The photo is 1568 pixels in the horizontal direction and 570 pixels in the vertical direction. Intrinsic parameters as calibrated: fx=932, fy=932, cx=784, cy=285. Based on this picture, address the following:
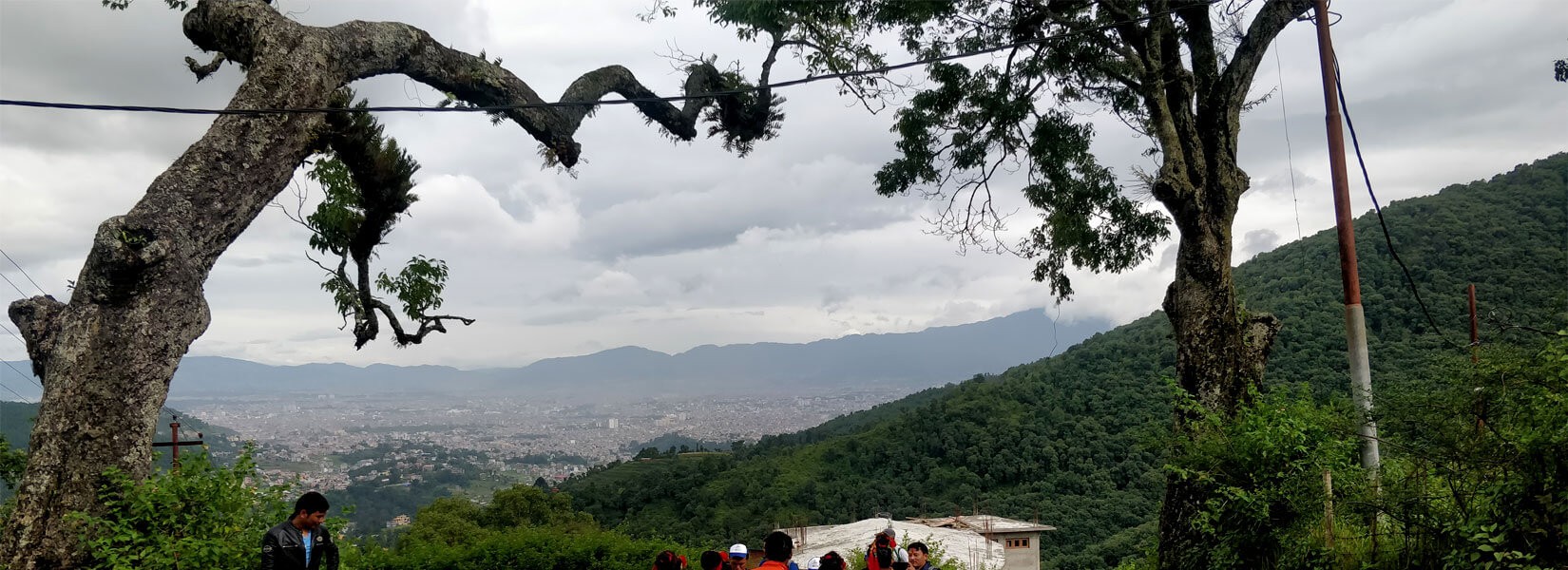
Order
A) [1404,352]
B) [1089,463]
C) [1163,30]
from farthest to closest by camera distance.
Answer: [1089,463] < [1404,352] < [1163,30]

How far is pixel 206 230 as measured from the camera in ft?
24.2

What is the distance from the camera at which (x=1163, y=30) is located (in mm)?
10836

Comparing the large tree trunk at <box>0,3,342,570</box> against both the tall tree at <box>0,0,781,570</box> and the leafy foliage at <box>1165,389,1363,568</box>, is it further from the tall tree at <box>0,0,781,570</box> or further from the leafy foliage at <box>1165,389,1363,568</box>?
the leafy foliage at <box>1165,389,1363,568</box>

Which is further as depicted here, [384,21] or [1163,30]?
[1163,30]

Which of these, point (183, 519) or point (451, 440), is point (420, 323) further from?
point (451, 440)

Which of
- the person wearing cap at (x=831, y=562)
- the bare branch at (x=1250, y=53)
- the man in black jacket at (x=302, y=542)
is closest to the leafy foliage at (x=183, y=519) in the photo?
the man in black jacket at (x=302, y=542)

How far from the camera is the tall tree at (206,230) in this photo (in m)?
6.60

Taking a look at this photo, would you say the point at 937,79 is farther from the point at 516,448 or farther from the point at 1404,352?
the point at 516,448

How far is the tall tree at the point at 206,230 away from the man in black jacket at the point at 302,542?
6.80 feet

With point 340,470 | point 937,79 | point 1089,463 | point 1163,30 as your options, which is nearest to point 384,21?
point 937,79

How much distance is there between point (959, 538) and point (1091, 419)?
1950 centimetres

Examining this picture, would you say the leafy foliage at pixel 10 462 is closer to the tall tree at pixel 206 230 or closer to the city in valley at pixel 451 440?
the city in valley at pixel 451 440

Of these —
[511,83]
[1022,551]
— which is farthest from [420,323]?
[1022,551]

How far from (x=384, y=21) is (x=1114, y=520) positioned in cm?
3495
